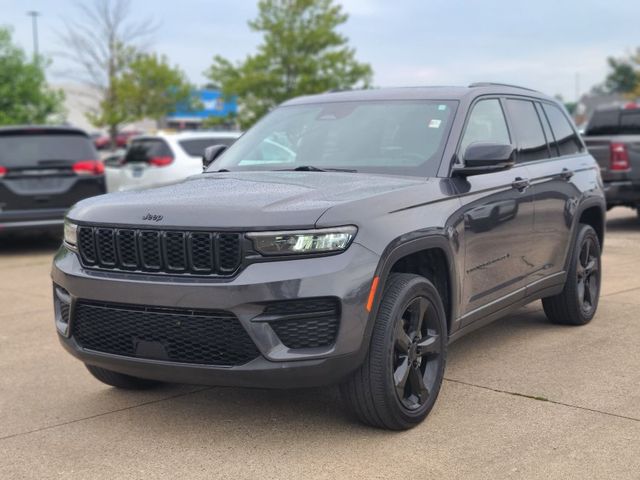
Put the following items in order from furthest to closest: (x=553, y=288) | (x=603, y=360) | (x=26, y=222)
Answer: (x=26, y=222) → (x=553, y=288) → (x=603, y=360)

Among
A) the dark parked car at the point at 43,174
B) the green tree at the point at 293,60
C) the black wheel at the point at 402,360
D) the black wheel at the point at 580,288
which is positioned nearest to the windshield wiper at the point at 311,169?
the black wheel at the point at 402,360

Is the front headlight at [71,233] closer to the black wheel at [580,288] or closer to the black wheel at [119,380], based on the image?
the black wheel at [119,380]

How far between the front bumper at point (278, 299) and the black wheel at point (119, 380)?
995 mm

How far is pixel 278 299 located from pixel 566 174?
10.7ft

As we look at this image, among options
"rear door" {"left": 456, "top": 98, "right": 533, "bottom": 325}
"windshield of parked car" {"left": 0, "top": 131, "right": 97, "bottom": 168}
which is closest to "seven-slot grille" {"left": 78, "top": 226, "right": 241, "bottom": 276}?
"rear door" {"left": 456, "top": 98, "right": 533, "bottom": 325}

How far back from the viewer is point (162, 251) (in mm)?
3928

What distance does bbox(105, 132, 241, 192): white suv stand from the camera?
12.7 meters

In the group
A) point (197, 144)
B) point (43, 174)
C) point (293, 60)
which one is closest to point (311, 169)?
point (43, 174)

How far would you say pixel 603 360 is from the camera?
18.1 feet

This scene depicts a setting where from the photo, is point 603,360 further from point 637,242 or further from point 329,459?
point 637,242

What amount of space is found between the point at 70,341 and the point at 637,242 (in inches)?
374

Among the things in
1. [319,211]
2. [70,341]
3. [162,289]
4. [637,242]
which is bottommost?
[637,242]

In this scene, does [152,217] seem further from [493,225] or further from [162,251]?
[493,225]

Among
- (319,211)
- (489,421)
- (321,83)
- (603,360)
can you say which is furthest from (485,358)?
(321,83)
